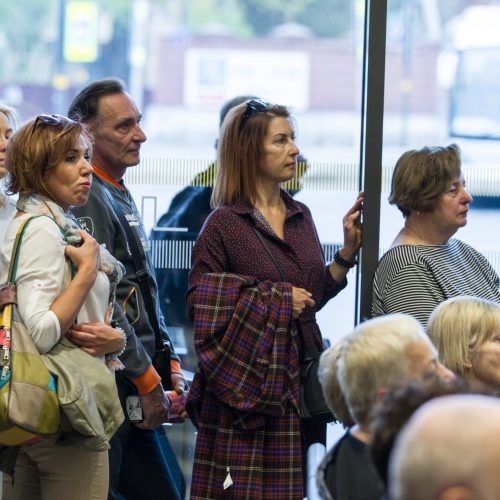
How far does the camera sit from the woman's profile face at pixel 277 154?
3527 millimetres

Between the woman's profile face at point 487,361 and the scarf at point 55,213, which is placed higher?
the scarf at point 55,213

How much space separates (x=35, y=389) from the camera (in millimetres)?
2723

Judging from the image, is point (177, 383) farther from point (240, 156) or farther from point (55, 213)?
point (55, 213)

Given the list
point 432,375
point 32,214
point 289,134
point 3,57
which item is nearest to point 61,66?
point 3,57

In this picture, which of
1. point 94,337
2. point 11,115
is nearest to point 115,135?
point 11,115

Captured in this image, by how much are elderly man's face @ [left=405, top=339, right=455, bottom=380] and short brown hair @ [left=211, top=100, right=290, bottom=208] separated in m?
1.24

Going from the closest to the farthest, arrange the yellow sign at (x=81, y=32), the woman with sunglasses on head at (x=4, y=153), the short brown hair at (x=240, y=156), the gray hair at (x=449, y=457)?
the gray hair at (x=449, y=457) < the woman with sunglasses on head at (x=4, y=153) < the short brown hair at (x=240, y=156) < the yellow sign at (x=81, y=32)

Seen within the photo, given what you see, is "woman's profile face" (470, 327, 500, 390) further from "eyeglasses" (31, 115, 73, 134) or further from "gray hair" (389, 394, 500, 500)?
"gray hair" (389, 394, 500, 500)

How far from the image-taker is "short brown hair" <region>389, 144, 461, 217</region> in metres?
3.57

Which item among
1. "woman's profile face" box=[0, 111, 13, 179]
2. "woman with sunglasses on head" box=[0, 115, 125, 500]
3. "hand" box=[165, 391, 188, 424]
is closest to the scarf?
"woman with sunglasses on head" box=[0, 115, 125, 500]

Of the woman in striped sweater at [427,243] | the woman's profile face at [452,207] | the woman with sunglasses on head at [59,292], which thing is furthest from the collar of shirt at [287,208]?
the woman with sunglasses on head at [59,292]

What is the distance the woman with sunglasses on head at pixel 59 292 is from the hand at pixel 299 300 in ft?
2.08

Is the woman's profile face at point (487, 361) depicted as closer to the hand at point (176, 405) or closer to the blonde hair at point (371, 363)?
the blonde hair at point (371, 363)

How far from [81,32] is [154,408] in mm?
1629
